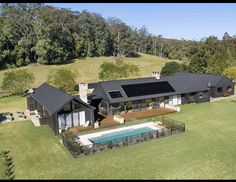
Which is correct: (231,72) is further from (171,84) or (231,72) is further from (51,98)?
(51,98)

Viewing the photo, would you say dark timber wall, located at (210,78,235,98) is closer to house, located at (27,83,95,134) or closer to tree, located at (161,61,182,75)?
tree, located at (161,61,182,75)

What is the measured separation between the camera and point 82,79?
209 ft

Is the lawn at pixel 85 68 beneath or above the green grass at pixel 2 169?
above

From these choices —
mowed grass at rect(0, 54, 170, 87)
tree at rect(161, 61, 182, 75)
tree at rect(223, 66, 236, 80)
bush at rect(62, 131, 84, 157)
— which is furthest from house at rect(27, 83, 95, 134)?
tree at rect(223, 66, 236, 80)

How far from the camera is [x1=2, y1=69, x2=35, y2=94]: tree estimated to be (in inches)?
1754

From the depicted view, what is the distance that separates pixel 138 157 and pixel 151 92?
1489 centimetres

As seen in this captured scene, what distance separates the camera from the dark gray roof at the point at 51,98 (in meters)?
25.7

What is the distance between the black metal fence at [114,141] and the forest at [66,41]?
3718cm

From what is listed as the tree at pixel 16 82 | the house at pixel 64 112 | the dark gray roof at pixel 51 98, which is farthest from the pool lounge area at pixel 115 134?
the tree at pixel 16 82

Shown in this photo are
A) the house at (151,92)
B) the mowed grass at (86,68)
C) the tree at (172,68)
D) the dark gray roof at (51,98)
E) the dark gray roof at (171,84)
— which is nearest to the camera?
the dark gray roof at (51,98)

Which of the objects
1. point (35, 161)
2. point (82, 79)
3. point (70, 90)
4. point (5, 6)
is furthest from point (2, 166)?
point (5, 6)

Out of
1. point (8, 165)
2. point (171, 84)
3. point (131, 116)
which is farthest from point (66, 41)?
point (8, 165)

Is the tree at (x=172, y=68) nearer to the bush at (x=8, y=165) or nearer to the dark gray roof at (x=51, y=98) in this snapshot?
the dark gray roof at (x=51, y=98)

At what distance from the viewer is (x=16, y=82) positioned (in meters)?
44.9
